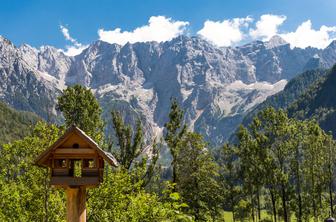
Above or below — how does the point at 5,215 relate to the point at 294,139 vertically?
below

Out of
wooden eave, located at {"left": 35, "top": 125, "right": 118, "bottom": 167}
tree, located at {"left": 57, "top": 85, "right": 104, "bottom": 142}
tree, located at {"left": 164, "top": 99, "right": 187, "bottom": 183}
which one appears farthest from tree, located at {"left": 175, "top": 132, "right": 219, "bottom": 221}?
wooden eave, located at {"left": 35, "top": 125, "right": 118, "bottom": 167}

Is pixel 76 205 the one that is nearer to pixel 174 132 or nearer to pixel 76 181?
pixel 76 181

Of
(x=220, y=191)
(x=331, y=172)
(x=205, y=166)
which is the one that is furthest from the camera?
(x=331, y=172)

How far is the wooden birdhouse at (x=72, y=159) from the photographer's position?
A: 13180 mm

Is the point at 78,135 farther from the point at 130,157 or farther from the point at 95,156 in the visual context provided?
the point at 130,157

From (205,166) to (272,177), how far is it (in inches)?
336

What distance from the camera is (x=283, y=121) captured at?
2136 inches

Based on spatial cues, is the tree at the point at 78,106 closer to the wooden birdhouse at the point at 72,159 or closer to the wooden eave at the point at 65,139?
the wooden birdhouse at the point at 72,159

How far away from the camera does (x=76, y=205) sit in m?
12.9

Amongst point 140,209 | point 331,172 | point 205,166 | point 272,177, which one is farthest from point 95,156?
point 331,172

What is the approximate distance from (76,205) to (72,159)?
1.52m

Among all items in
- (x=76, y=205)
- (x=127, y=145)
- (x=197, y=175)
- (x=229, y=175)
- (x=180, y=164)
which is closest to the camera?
(x=76, y=205)

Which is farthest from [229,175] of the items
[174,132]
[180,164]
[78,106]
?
[78,106]

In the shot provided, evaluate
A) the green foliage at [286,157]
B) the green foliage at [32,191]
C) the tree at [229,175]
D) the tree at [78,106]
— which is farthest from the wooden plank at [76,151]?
the tree at [229,175]
